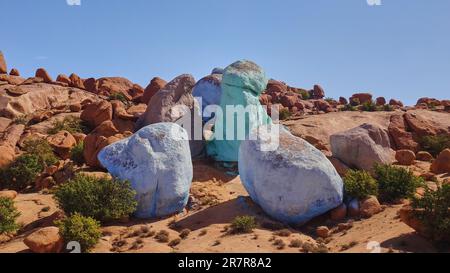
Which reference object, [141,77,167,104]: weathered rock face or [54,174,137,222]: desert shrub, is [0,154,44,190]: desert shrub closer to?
[54,174,137,222]: desert shrub

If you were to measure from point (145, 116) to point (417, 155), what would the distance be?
1337 centimetres

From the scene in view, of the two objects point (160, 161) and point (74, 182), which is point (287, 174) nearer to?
point (160, 161)

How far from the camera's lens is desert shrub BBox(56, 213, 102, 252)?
9938 millimetres

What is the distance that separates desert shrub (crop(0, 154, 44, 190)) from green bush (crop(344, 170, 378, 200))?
1094 centimetres

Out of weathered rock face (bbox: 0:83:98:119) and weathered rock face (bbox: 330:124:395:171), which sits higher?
weathered rock face (bbox: 0:83:98:119)

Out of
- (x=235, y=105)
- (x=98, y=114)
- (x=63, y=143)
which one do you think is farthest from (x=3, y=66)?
(x=235, y=105)

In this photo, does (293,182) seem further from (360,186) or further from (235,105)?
(235,105)

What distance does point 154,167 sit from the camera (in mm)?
12898

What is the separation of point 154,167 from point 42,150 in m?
7.60

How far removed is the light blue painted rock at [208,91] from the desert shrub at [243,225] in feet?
37.4

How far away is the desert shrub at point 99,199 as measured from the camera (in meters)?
11.8

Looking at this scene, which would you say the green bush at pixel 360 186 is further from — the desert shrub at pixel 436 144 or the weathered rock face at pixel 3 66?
the weathered rock face at pixel 3 66

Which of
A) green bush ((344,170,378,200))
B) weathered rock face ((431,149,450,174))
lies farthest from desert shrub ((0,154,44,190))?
weathered rock face ((431,149,450,174))
